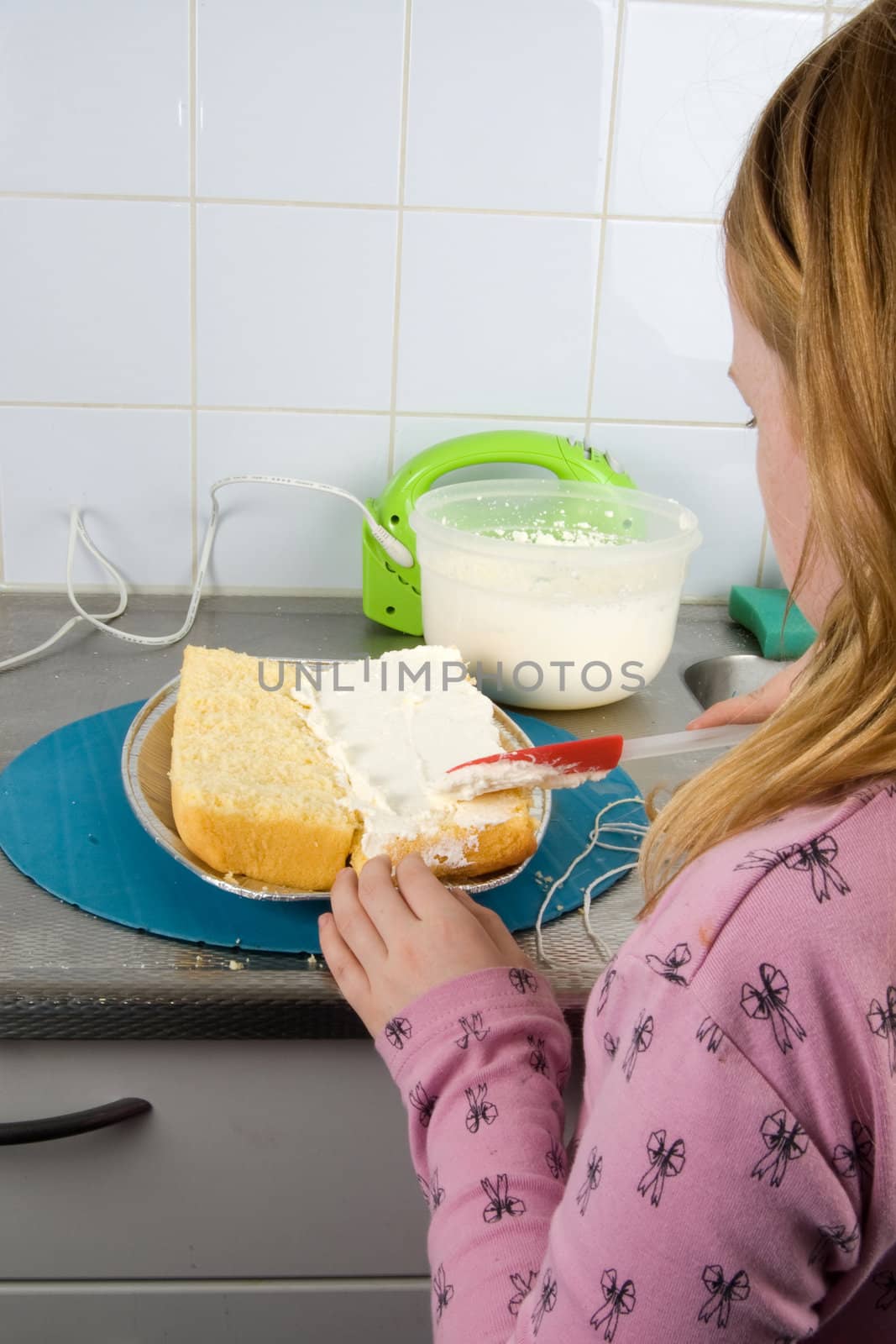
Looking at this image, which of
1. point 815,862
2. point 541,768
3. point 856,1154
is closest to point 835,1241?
point 856,1154

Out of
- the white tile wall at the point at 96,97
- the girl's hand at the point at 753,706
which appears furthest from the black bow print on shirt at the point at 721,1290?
the white tile wall at the point at 96,97

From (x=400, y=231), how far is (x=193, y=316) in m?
0.24

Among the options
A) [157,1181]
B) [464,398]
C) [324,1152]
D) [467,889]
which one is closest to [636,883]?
[467,889]

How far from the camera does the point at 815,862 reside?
42cm

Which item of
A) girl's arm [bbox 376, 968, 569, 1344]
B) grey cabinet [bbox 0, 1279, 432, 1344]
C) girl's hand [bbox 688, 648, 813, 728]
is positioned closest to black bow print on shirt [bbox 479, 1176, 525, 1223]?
girl's arm [bbox 376, 968, 569, 1344]

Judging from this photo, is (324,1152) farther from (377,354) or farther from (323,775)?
(377,354)

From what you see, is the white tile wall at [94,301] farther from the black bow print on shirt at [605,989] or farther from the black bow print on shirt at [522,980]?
the black bow print on shirt at [605,989]

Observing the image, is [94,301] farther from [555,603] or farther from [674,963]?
[674,963]

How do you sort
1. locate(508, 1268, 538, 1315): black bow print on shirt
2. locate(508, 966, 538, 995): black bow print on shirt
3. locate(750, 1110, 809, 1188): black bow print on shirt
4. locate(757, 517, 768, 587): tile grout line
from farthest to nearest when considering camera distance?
Answer: locate(757, 517, 768, 587): tile grout line → locate(508, 966, 538, 995): black bow print on shirt → locate(508, 1268, 538, 1315): black bow print on shirt → locate(750, 1110, 809, 1188): black bow print on shirt

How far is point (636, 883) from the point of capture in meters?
0.84

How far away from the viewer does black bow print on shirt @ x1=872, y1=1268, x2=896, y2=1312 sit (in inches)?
19.5

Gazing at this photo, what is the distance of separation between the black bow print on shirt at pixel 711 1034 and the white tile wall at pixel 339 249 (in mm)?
968

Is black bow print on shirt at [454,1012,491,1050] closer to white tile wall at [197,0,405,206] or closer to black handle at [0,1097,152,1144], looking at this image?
black handle at [0,1097,152,1144]

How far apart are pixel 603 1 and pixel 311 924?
0.97 m
